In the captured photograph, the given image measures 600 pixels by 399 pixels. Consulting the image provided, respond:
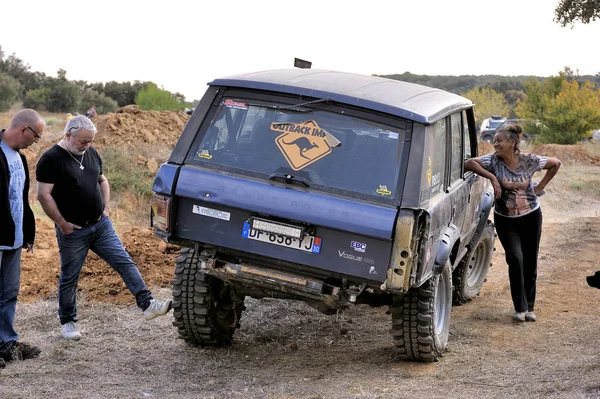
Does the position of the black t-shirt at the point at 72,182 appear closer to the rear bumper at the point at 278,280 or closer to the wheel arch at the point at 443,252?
the rear bumper at the point at 278,280

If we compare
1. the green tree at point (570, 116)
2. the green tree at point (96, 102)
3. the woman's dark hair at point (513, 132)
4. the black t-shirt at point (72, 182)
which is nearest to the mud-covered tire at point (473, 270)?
the woman's dark hair at point (513, 132)

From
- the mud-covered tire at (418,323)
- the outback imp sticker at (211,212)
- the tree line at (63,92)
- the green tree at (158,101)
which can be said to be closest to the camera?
the outback imp sticker at (211,212)

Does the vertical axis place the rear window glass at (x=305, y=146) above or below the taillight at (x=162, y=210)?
above

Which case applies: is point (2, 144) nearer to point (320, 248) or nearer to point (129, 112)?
point (320, 248)

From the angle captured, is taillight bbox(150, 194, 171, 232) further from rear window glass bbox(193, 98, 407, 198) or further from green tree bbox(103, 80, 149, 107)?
green tree bbox(103, 80, 149, 107)

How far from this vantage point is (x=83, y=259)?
6.54 m

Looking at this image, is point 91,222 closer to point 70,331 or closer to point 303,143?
point 70,331

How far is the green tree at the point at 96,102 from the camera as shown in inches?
1786

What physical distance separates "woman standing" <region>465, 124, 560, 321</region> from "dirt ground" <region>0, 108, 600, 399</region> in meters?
0.40

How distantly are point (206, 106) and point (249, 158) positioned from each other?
52cm

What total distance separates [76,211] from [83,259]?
462mm

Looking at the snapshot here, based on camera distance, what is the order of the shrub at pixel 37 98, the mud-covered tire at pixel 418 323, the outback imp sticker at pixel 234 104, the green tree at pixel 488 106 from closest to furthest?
the outback imp sticker at pixel 234 104, the mud-covered tire at pixel 418 323, the shrub at pixel 37 98, the green tree at pixel 488 106

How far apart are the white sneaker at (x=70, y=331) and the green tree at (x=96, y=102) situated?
1557 inches

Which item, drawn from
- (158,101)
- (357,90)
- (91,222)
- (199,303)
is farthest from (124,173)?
(158,101)
